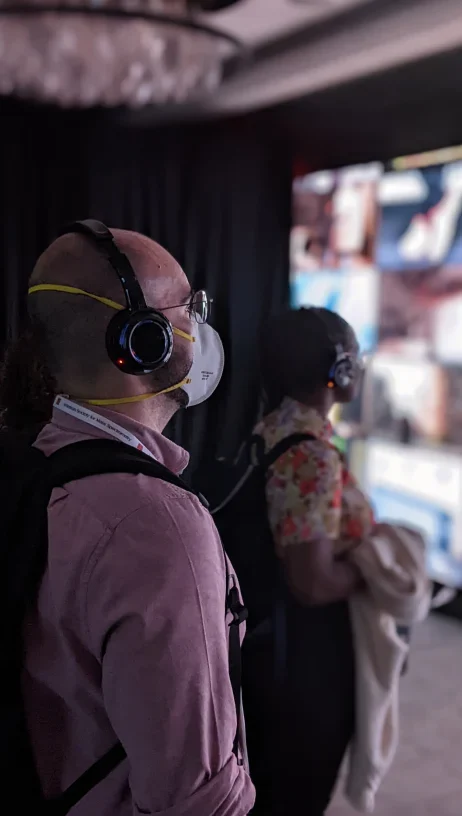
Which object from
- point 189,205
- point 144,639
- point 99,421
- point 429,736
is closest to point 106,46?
point 189,205

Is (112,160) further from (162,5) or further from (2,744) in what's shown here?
(2,744)

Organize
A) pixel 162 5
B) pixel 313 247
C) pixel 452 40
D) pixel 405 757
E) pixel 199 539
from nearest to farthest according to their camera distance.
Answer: pixel 199 539 → pixel 162 5 → pixel 405 757 → pixel 452 40 → pixel 313 247

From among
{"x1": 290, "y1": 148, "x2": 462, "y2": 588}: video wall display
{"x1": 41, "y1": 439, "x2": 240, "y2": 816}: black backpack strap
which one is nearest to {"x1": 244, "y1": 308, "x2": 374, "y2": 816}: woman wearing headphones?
{"x1": 41, "y1": 439, "x2": 240, "y2": 816}: black backpack strap

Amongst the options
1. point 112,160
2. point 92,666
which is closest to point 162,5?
point 112,160

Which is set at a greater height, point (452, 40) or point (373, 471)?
point (452, 40)

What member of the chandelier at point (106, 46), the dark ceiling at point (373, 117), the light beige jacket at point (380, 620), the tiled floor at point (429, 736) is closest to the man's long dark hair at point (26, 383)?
the light beige jacket at point (380, 620)

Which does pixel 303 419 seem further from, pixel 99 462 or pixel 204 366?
pixel 99 462

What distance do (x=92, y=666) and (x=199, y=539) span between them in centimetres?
16

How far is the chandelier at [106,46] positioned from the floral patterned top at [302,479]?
129 centimetres

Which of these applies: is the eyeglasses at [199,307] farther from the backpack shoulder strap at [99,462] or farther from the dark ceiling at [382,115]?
→ the dark ceiling at [382,115]

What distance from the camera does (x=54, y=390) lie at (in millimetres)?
769

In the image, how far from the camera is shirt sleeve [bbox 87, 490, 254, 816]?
64 cm

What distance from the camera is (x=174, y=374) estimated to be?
2.52ft

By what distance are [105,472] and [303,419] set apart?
0.47m
